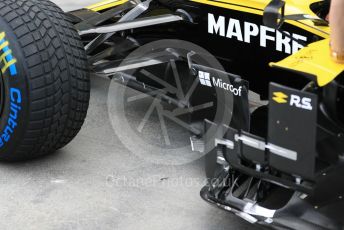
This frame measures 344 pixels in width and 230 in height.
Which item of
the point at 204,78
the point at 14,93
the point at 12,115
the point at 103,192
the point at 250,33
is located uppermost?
the point at 250,33

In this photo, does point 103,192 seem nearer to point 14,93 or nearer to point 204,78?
point 14,93

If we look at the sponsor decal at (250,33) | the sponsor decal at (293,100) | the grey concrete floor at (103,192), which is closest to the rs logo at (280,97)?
the sponsor decal at (293,100)

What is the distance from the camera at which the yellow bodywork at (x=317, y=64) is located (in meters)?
2.67

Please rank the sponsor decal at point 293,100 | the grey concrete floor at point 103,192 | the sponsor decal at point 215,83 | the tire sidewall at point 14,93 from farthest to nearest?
the tire sidewall at point 14,93, the grey concrete floor at point 103,192, the sponsor decal at point 215,83, the sponsor decal at point 293,100

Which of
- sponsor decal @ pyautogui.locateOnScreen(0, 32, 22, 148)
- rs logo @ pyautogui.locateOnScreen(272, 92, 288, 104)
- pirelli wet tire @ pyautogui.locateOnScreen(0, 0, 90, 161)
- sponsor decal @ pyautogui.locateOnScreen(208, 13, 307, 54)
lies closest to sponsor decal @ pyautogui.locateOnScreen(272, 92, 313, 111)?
rs logo @ pyautogui.locateOnScreen(272, 92, 288, 104)

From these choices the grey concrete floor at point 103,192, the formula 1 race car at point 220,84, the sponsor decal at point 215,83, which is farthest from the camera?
the grey concrete floor at point 103,192

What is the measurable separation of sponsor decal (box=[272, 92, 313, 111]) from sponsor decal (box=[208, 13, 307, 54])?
2.48ft

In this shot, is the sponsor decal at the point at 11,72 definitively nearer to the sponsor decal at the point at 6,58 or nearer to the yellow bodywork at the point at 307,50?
the sponsor decal at the point at 6,58

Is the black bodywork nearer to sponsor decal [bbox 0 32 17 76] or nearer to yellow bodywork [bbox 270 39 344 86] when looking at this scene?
yellow bodywork [bbox 270 39 344 86]

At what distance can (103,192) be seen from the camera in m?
3.76

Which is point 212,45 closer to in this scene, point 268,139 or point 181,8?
point 181,8

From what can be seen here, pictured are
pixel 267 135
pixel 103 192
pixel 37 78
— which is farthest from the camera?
pixel 103 192

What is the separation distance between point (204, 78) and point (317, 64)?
0.89 m

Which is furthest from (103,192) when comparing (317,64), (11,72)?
(317,64)
